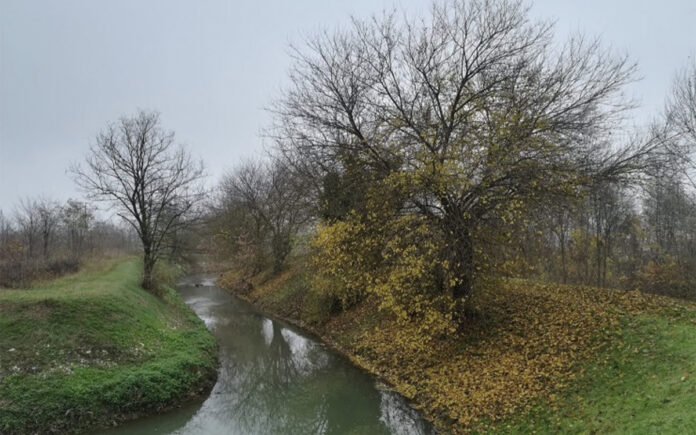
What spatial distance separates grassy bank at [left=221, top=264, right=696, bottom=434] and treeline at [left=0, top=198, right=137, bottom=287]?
1651cm

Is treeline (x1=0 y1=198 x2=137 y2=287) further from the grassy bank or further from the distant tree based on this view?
the grassy bank

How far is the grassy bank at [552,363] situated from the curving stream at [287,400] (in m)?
0.83

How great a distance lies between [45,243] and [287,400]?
83.5ft

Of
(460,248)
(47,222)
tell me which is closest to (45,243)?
(47,222)

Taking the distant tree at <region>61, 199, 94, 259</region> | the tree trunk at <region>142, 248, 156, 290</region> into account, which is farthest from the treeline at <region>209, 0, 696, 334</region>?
the distant tree at <region>61, 199, 94, 259</region>

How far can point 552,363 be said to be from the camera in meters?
10.4

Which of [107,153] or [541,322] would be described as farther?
[107,153]

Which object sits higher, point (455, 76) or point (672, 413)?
point (455, 76)

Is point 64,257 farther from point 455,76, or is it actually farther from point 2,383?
point 455,76

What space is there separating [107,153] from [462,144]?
763 inches

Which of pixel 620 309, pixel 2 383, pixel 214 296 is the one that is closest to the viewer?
pixel 2 383

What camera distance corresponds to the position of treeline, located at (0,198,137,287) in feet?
65.5

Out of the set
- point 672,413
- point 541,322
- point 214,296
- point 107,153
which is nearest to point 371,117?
point 541,322

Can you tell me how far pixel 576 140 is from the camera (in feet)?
42.7
